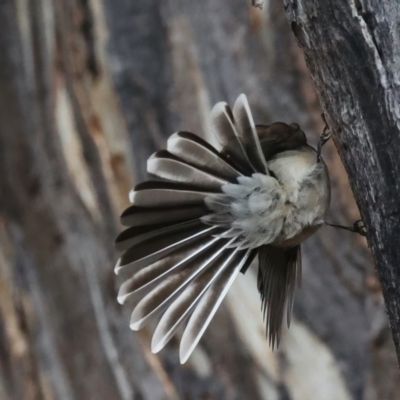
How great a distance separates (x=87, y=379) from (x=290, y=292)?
3.06ft

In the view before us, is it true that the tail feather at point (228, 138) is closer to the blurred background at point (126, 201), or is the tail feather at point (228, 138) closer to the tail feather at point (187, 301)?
the tail feather at point (187, 301)

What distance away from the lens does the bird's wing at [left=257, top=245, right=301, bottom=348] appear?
1244mm

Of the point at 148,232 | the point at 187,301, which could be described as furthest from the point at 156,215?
the point at 187,301

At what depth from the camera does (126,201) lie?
6.28 ft

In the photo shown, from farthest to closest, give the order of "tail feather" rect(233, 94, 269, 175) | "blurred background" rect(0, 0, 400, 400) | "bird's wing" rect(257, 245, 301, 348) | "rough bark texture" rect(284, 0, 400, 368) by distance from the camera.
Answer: "blurred background" rect(0, 0, 400, 400)
"bird's wing" rect(257, 245, 301, 348)
"tail feather" rect(233, 94, 269, 175)
"rough bark texture" rect(284, 0, 400, 368)

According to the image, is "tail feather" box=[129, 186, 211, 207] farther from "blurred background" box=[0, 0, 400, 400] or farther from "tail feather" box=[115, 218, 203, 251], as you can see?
"blurred background" box=[0, 0, 400, 400]

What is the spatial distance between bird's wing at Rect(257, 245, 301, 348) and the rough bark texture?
398mm

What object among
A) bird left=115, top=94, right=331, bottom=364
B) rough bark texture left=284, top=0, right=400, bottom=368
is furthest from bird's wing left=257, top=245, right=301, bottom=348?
rough bark texture left=284, top=0, right=400, bottom=368

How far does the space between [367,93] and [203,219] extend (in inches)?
15.8

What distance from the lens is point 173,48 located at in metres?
1.81

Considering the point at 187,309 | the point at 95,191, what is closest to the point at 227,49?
the point at 95,191

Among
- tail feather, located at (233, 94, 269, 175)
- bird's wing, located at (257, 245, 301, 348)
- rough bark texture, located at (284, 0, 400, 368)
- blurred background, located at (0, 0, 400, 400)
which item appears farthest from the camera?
blurred background, located at (0, 0, 400, 400)

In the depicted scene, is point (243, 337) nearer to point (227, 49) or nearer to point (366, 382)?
point (366, 382)

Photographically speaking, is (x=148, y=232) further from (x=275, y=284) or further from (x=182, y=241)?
(x=275, y=284)
